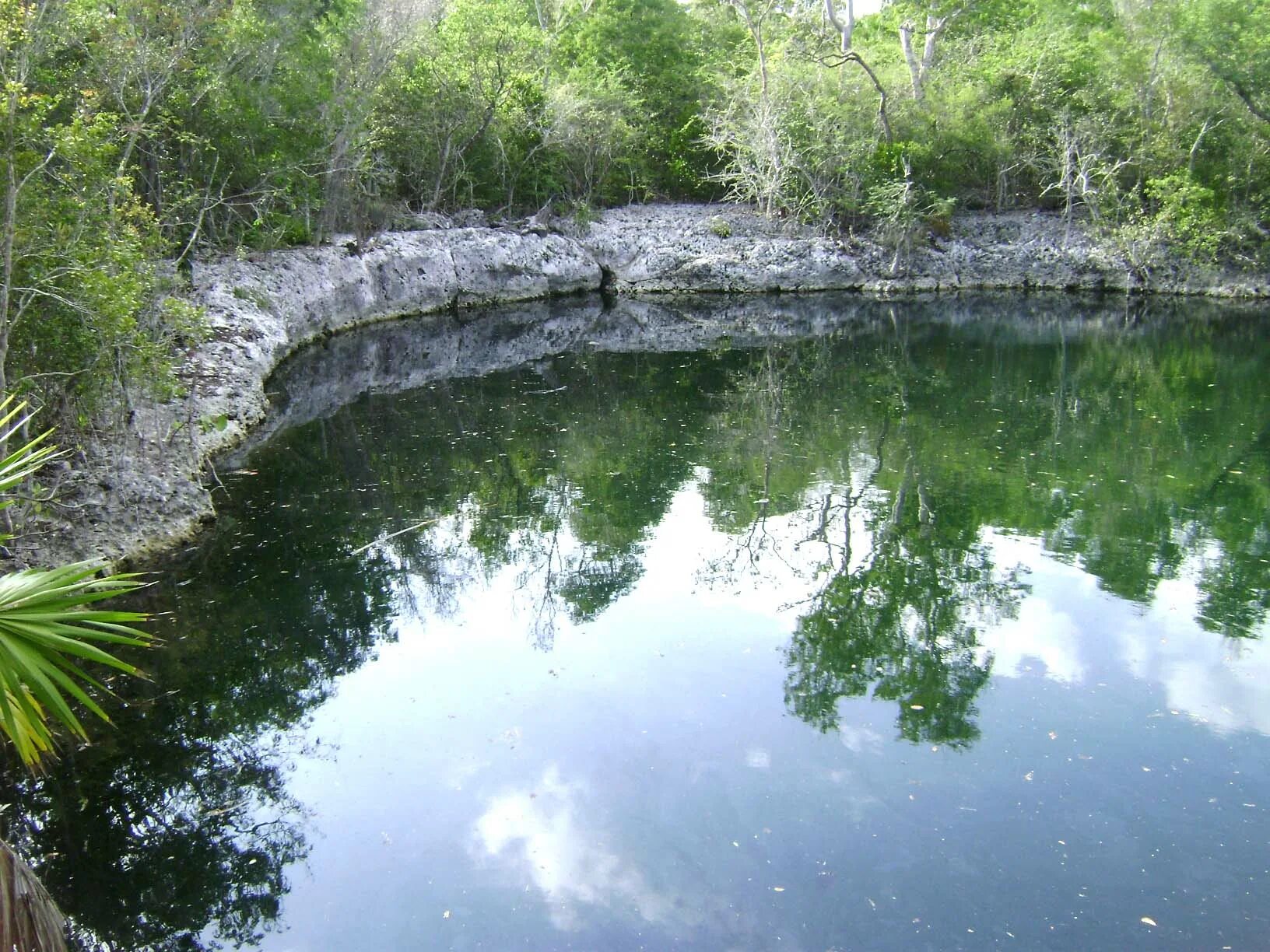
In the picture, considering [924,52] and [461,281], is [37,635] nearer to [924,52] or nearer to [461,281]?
[461,281]

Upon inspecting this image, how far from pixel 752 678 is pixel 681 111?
1280 inches

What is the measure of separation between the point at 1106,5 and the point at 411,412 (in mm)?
30361

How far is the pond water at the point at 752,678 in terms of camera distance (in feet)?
18.5

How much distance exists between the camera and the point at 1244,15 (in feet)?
95.0

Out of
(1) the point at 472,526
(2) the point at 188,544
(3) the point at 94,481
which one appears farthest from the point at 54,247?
(1) the point at 472,526

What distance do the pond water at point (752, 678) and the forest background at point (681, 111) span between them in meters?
4.15

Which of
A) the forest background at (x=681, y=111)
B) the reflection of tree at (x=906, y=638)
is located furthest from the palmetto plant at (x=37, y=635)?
the forest background at (x=681, y=111)

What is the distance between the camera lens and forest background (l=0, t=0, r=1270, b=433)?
19.0m

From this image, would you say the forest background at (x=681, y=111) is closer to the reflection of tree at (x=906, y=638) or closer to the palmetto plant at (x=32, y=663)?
the reflection of tree at (x=906, y=638)

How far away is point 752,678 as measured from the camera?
26.7 feet

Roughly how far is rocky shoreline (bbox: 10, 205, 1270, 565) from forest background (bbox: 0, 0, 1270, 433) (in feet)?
2.73

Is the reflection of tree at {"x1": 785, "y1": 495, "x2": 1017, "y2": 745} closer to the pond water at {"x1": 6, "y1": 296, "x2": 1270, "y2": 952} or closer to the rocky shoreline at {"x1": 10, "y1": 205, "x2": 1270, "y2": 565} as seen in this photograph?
the pond water at {"x1": 6, "y1": 296, "x2": 1270, "y2": 952}

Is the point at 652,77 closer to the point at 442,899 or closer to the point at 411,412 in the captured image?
the point at 411,412

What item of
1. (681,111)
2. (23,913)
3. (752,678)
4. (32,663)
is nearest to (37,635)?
(32,663)
